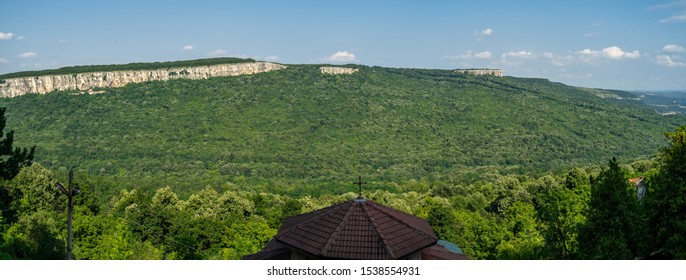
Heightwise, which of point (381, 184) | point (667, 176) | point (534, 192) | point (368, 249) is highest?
point (667, 176)

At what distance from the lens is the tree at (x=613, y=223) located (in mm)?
13742

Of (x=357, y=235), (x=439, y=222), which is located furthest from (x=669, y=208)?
(x=439, y=222)

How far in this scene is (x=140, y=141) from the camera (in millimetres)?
97750

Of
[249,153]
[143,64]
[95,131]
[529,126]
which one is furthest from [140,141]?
[529,126]

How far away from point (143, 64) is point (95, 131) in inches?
1789

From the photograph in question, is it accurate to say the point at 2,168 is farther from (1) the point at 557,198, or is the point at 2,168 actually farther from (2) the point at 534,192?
(2) the point at 534,192

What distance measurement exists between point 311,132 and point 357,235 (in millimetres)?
99046

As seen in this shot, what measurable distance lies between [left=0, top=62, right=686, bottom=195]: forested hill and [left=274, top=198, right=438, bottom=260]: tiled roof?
186ft

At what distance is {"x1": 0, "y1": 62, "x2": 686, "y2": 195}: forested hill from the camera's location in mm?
87250

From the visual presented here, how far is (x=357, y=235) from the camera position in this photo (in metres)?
13.9

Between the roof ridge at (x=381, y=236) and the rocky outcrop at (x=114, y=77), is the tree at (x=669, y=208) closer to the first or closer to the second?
the roof ridge at (x=381, y=236)

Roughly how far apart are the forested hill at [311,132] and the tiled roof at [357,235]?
56.8 m

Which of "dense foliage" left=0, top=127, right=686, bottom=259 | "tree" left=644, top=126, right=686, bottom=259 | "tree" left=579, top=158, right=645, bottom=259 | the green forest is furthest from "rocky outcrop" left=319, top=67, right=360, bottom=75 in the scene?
"tree" left=579, top=158, right=645, bottom=259

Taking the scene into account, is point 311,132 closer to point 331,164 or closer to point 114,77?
point 331,164
